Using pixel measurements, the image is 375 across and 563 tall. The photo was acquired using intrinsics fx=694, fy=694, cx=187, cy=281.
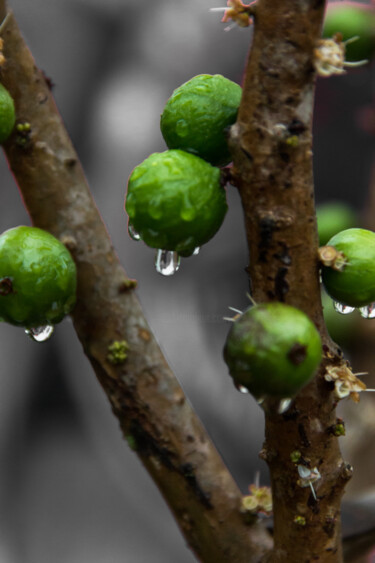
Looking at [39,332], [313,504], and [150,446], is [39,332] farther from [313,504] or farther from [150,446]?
[313,504]

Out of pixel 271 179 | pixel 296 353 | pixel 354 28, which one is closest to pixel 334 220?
pixel 354 28

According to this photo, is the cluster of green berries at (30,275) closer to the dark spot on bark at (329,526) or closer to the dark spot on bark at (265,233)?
the dark spot on bark at (265,233)

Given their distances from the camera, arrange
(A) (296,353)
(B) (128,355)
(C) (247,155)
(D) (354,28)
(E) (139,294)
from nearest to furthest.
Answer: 1. (A) (296,353)
2. (C) (247,155)
3. (B) (128,355)
4. (D) (354,28)
5. (E) (139,294)

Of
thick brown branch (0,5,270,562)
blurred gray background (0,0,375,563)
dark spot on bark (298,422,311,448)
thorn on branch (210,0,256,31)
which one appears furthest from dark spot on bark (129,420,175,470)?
blurred gray background (0,0,375,563)

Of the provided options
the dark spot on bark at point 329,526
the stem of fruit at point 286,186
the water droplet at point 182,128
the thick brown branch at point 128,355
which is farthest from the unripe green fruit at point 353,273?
the thick brown branch at point 128,355

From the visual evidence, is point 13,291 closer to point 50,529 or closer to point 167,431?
point 167,431

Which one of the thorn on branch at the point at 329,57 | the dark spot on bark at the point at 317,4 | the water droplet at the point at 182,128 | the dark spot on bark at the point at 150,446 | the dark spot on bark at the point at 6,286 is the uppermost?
the dark spot on bark at the point at 317,4
